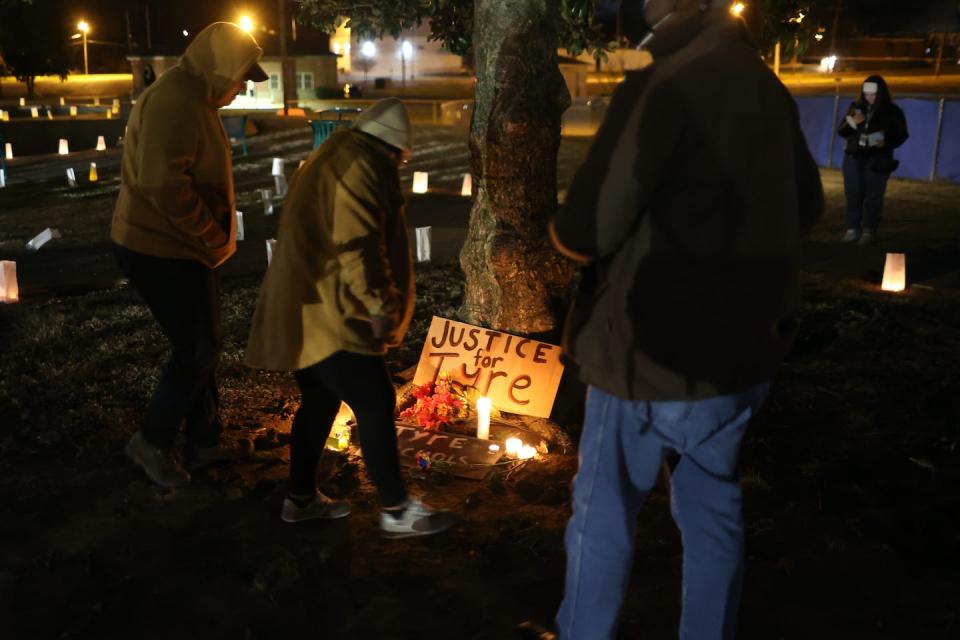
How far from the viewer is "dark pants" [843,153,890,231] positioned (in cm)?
996

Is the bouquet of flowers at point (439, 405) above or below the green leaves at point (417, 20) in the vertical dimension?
below

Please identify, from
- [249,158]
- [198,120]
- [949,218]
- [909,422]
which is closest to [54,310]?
[198,120]

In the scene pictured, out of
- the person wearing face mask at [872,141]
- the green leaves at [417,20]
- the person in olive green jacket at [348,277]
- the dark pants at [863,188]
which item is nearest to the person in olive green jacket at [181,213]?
the person in olive green jacket at [348,277]

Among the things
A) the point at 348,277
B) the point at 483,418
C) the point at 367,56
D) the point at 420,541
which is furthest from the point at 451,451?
the point at 367,56

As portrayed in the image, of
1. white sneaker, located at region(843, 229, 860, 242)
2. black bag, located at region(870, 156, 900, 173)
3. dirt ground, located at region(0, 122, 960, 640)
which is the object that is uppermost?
black bag, located at region(870, 156, 900, 173)

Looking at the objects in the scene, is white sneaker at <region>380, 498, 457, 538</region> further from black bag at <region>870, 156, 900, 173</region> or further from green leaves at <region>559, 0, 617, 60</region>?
black bag at <region>870, 156, 900, 173</region>

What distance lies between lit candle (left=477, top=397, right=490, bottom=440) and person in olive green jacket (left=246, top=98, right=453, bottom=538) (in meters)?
1.14

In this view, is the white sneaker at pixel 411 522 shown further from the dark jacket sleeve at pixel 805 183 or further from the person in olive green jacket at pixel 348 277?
the dark jacket sleeve at pixel 805 183

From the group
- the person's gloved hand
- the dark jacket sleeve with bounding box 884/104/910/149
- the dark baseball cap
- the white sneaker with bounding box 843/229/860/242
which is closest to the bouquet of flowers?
the person's gloved hand

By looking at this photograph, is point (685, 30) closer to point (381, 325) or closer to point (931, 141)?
point (381, 325)

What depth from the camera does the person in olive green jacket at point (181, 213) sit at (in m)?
3.84

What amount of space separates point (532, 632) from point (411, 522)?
2.73ft

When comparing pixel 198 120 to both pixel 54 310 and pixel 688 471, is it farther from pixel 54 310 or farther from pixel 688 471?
pixel 54 310

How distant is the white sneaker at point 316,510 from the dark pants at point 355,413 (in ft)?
0.21
